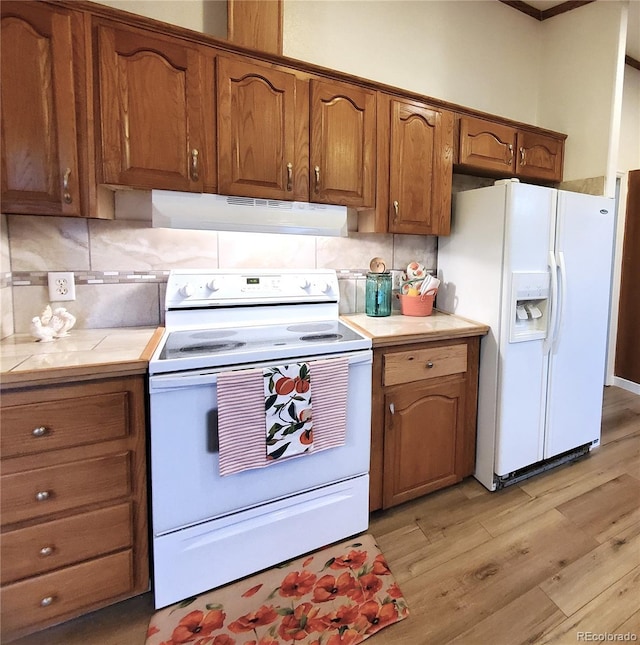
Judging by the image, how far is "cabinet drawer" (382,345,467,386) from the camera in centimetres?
169

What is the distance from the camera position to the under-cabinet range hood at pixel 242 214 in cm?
153

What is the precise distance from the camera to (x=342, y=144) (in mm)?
1778

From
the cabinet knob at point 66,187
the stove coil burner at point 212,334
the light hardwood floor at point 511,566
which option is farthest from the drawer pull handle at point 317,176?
the light hardwood floor at point 511,566

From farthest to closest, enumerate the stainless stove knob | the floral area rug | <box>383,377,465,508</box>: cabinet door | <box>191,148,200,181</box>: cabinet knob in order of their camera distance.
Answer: <box>383,377,465,508</box>: cabinet door
the stainless stove knob
<box>191,148,200,181</box>: cabinet knob
the floral area rug

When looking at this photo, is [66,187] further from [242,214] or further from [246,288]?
[246,288]

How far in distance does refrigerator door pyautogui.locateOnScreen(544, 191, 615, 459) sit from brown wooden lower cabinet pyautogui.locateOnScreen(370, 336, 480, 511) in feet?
1.79

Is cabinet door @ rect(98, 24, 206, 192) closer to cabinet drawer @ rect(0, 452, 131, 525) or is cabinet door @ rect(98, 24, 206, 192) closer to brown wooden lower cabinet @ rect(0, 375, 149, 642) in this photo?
brown wooden lower cabinet @ rect(0, 375, 149, 642)

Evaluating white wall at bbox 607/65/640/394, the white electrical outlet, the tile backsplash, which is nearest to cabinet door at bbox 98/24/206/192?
the tile backsplash

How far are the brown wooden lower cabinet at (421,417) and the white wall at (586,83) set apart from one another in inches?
63.7

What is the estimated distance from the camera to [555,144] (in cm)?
253

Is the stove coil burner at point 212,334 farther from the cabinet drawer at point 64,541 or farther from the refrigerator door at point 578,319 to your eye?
the refrigerator door at point 578,319

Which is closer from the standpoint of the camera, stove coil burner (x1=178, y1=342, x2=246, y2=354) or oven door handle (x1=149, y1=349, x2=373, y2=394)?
oven door handle (x1=149, y1=349, x2=373, y2=394)

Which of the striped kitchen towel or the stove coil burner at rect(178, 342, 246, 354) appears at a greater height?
the stove coil burner at rect(178, 342, 246, 354)

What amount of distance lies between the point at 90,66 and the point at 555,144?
9.09 feet
